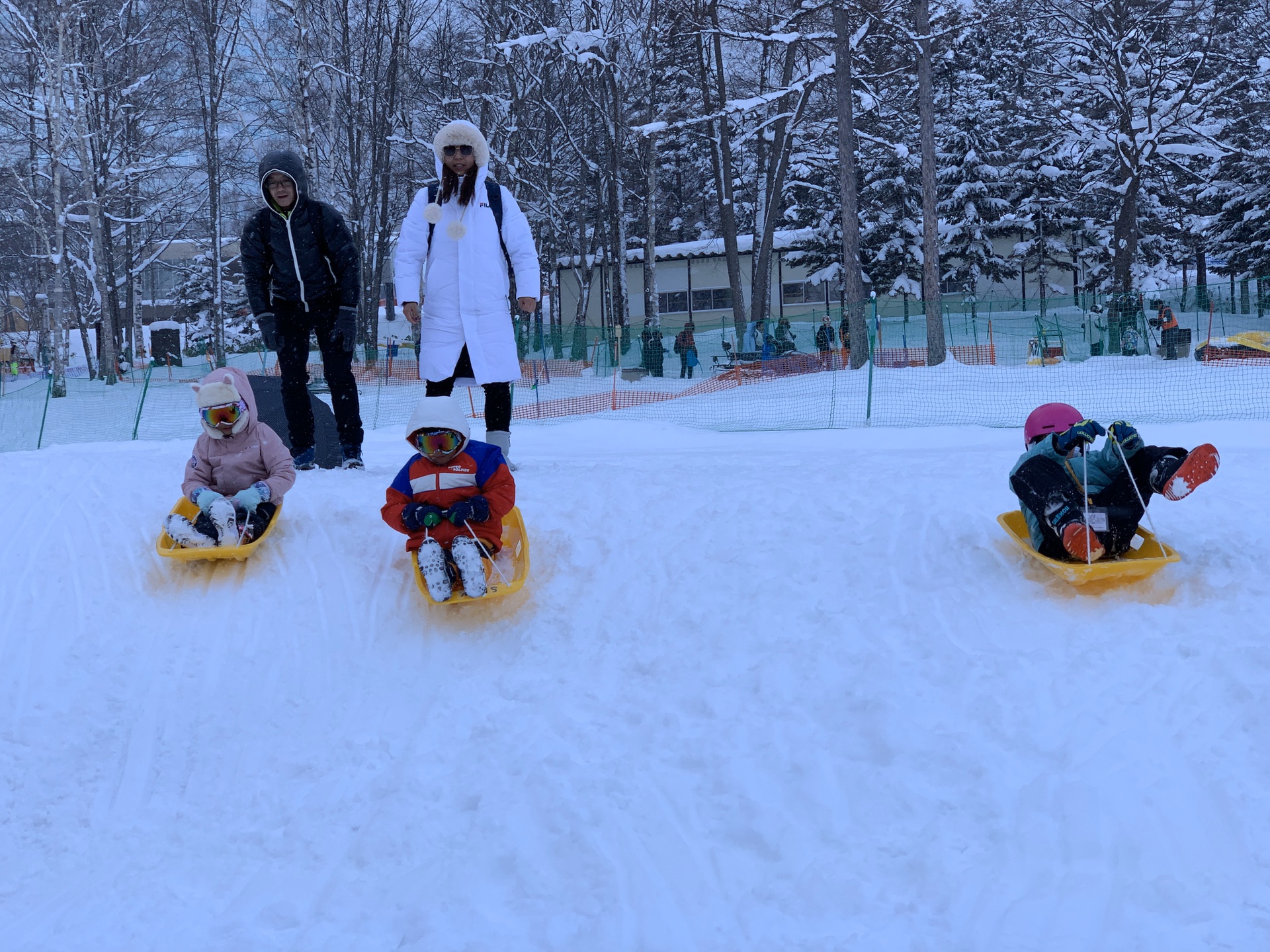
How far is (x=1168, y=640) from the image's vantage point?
3.82 m

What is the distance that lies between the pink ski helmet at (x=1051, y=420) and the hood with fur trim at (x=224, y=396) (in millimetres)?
3616

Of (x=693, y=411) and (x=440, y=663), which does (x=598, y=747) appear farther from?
(x=693, y=411)

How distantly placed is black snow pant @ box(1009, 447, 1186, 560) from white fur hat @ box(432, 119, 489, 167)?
2914 mm

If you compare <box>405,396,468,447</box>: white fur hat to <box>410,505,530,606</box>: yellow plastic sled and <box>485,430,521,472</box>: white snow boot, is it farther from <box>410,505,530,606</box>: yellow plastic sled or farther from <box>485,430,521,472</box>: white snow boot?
<box>485,430,521,472</box>: white snow boot

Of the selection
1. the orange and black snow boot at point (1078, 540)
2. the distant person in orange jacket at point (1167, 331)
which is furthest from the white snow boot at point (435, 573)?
the distant person in orange jacket at point (1167, 331)

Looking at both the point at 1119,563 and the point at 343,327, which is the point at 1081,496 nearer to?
the point at 1119,563

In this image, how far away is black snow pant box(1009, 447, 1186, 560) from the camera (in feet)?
13.9

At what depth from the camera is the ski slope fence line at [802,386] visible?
1191cm

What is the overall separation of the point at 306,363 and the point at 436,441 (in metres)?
2.00

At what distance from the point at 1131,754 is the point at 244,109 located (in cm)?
2513

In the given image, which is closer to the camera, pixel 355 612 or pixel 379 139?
pixel 355 612

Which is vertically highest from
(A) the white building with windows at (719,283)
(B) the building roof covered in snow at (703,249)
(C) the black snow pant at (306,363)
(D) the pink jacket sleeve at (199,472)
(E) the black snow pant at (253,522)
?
(B) the building roof covered in snow at (703,249)

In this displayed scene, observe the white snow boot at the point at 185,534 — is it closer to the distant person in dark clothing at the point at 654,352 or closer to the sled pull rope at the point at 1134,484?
the sled pull rope at the point at 1134,484

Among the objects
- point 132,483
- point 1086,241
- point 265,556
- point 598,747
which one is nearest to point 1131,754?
point 598,747
